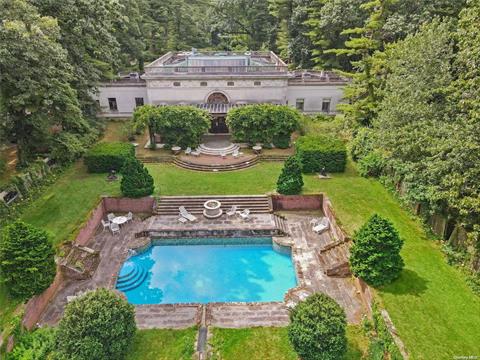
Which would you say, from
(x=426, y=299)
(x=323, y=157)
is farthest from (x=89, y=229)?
(x=426, y=299)

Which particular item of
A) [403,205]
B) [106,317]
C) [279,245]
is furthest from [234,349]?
[403,205]

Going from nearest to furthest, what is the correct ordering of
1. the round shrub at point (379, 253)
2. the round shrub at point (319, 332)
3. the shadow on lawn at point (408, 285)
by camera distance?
the round shrub at point (319, 332)
the round shrub at point (379, 253)
the shadow on lawn at point (408, 285)

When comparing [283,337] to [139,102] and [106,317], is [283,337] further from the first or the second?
[139,102]

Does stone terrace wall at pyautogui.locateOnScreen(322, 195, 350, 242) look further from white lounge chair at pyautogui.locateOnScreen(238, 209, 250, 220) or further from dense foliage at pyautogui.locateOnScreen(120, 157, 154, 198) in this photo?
dense foliage at pyautogui.locateOnScreen(120, 157, 154, 198)

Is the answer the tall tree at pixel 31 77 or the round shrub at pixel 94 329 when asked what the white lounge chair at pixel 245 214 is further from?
the tall tree at pixel 31 77

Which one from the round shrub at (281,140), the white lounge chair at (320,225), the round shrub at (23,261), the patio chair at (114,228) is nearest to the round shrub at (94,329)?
the round shrub at (23,261)

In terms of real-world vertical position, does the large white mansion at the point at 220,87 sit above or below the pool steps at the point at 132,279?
above

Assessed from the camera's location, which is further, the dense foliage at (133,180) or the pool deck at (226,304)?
the dense foliage at (133,180)
